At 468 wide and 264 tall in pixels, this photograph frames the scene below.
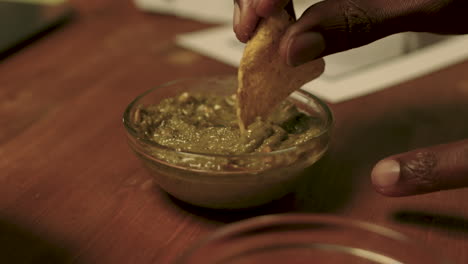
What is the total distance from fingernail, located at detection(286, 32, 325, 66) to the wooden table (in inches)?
10.5

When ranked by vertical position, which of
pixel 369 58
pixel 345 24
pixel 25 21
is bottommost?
pixel 369 58

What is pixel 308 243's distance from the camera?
52 centimetres

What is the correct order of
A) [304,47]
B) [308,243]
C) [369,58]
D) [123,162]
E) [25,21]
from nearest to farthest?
[308,243] → [304,47] → [123,162] → [369,58] → [25,21]

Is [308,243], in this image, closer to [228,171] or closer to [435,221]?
[228,171]

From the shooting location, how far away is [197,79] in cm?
107

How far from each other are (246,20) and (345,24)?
165mm

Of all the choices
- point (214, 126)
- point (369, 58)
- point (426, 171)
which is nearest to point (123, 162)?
point (214, 126)

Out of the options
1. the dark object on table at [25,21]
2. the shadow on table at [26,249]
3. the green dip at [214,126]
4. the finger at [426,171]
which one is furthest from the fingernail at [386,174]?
the dark object on table at [25,21]

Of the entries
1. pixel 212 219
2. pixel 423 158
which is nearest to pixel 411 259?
pixel 423 158

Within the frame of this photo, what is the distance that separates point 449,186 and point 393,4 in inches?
11.5

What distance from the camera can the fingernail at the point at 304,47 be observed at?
2.40 ft

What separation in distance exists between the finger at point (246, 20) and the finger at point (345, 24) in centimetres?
9

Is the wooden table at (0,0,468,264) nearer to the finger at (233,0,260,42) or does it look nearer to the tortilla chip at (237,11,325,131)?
the tortilla chip at (237,11,325,131)

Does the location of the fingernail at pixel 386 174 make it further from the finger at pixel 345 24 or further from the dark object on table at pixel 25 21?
the dark object on table at pixel 25 21
